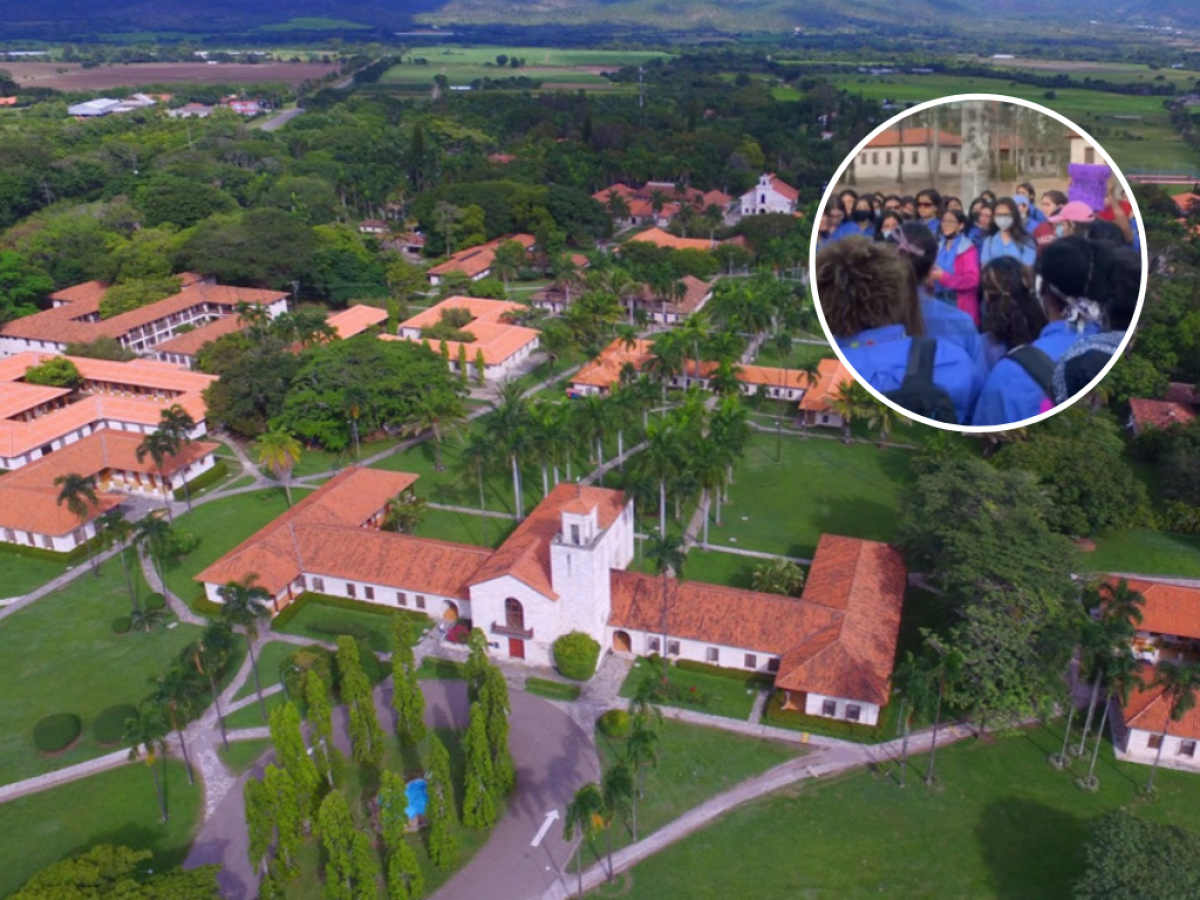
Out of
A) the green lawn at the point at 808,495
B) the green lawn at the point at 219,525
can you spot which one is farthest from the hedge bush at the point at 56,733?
the green lawn at the point at 808,495

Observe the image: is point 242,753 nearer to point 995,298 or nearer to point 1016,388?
point 1016,388

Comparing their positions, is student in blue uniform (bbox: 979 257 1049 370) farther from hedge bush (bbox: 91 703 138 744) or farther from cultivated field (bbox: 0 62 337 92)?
cultivated field (bbox: 0 62 337 92)

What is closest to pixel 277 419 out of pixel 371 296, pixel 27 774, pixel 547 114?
pixel 27 774

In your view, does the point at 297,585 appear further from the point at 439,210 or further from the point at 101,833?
the point at 439,210

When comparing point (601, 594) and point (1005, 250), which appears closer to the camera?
point (1005, 250)


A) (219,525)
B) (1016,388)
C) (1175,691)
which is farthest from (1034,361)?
(219,525)

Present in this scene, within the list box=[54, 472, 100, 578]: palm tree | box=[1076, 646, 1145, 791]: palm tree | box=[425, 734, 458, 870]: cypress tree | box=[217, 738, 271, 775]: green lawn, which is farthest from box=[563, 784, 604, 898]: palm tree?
box=[54, 472, 100, 578]: palm tree
